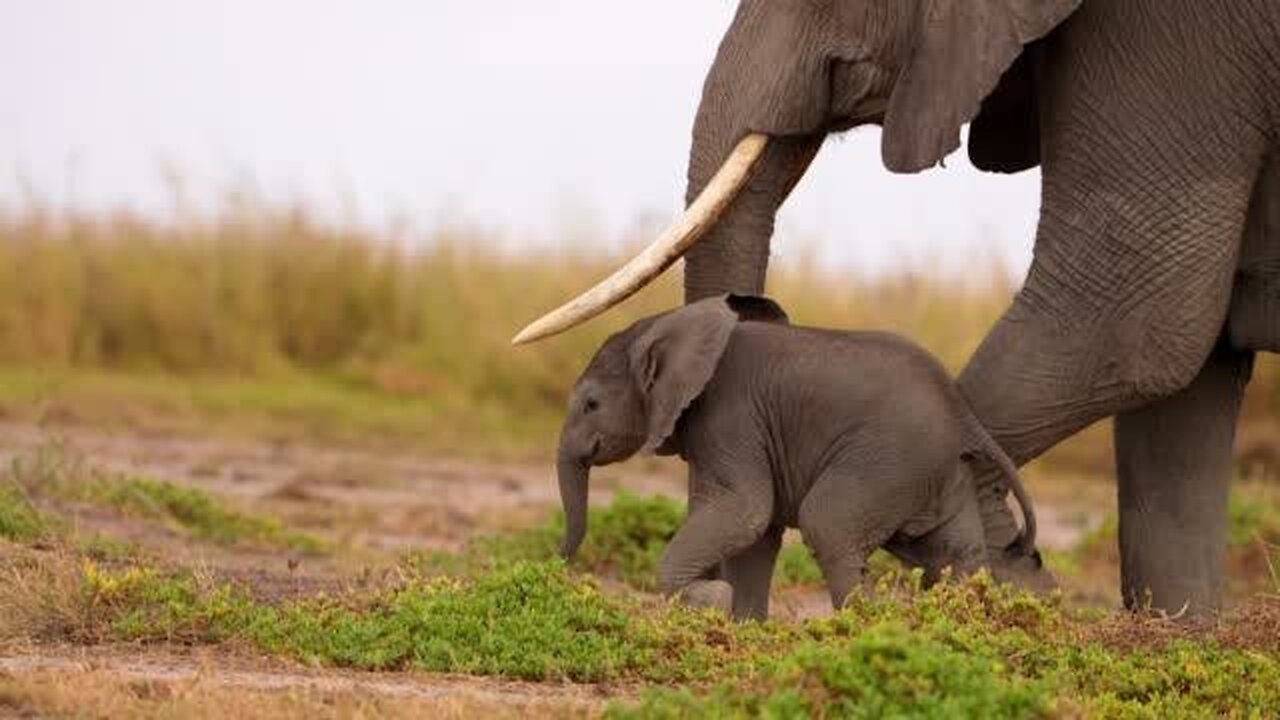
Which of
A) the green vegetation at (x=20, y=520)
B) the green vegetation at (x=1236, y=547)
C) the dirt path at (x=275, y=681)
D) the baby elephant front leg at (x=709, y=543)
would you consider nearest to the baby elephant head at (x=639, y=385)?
the baby elephant front leg at (x=709, y=543)

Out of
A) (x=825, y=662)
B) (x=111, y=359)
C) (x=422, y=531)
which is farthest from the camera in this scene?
(x=111, y=359)

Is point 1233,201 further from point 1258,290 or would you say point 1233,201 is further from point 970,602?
point 970,602

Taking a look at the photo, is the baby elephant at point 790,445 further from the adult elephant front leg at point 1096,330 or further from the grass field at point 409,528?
the grass field at point 409,528

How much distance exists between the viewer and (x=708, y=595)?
7.67 metres

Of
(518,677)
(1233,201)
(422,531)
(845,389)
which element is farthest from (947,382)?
(422,531)

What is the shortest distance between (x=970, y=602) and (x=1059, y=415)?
0.93 m

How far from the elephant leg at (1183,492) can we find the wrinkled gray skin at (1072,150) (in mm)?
162

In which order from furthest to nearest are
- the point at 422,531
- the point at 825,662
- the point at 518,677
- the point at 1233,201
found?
the point at 422,531 → the point at 1233,201 → the point at 518,677 → the point at 825,662

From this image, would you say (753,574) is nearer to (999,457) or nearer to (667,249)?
(999,457)

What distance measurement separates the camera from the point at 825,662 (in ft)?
19.4

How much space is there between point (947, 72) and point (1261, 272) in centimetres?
103


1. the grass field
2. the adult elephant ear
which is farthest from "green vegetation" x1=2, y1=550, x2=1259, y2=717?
the adult elephant ear

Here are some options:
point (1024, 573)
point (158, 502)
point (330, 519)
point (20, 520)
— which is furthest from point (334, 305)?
point (1024, 573)

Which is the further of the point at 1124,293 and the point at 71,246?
the point at 71,246
